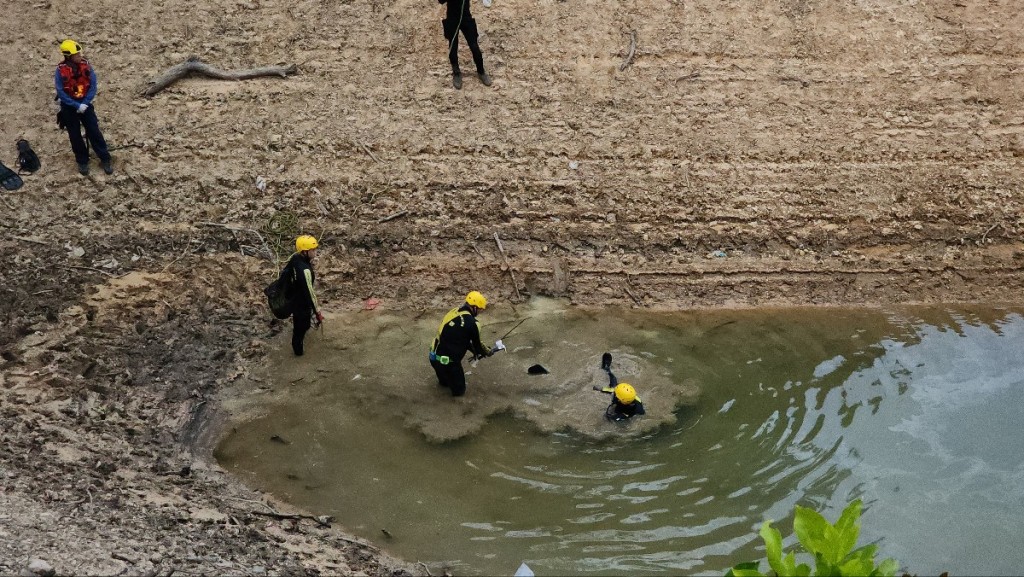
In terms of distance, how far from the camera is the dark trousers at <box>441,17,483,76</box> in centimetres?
1240

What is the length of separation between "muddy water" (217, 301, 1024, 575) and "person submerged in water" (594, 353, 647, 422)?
0.54ft

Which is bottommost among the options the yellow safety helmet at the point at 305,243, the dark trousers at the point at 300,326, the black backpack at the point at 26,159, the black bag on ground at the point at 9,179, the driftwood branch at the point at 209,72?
the dark trousers at the point at 300,326

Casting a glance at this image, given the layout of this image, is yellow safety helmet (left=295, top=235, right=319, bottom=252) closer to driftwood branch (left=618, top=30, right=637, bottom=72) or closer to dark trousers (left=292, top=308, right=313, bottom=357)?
dark trousers (left=292, top=308, right=313, bottom=357)

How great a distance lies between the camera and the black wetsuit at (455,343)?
9.77m

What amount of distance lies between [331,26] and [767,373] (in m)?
7.99

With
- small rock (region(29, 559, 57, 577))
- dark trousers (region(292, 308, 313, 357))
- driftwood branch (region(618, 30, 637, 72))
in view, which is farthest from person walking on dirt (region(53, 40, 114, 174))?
driftwood branch (region(618, 30, 637, 72))

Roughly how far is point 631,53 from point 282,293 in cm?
639

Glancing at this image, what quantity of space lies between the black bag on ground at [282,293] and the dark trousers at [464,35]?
438 centimetres

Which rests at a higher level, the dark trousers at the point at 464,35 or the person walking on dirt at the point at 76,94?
the dark trousers at the point at 464,35

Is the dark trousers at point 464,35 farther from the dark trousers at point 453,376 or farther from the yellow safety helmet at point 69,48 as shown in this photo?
the dark trousers at point 453,376

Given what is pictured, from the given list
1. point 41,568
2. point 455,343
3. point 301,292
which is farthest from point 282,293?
point 41,568

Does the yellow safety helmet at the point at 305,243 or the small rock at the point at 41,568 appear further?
the yellow safety helmet at the point at 305,243

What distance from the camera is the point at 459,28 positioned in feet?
41.1

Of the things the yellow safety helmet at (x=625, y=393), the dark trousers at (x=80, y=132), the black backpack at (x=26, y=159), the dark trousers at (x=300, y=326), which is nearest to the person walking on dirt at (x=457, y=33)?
the dark trousers at (x=300, y=326)
